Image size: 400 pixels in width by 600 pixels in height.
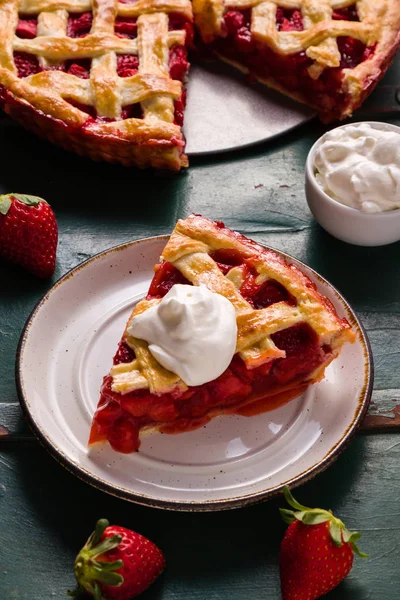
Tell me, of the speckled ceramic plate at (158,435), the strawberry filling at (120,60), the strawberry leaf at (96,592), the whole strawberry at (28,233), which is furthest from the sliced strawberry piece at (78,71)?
the strawberry leaf at (96,592)

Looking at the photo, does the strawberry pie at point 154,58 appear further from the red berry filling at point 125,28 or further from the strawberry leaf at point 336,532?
the strawberry leaf at point 336,532

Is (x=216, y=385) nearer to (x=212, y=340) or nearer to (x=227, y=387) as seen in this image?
(x=227, y=387)

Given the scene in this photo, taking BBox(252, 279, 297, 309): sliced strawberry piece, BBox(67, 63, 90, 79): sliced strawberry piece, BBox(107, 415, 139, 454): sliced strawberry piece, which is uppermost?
BBox(67, 63, 90, 79): sliced strawberry piece

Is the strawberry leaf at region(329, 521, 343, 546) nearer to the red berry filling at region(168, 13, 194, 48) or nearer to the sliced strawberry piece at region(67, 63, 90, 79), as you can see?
the sliced strawberry piece at region(67, 63, 90, 79)

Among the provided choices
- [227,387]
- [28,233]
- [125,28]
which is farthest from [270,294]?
[125,28]

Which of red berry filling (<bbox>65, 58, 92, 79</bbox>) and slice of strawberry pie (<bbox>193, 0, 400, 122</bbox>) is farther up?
slice of strawberry pie (<bbox>193, 0, 400, 122</bbox>)

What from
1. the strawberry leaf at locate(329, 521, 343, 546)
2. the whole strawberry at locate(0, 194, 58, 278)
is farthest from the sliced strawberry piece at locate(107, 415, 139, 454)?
the whole strawberry at locate(0, 194, 58, 278)
